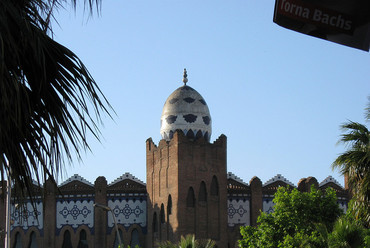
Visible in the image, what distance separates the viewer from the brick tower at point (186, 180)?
5034 cm

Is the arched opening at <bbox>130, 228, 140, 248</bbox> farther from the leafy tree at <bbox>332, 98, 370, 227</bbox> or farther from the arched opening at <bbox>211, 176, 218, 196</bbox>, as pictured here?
the leafy tree at <bbox>332, 98, 370, 227</bbox>

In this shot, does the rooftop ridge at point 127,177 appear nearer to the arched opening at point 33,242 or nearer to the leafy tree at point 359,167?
the arched opening at point 33,242

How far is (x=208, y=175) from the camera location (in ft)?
169

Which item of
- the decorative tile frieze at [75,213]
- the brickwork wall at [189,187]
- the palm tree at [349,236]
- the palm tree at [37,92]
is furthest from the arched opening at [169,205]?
the palm tree at [37,92]

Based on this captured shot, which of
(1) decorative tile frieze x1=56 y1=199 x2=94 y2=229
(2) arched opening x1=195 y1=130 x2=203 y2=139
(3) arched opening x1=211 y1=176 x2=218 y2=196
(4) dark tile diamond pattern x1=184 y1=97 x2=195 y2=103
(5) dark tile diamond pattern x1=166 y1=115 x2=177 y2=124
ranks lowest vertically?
(1) decorative tile frieze x1=56 y1=199 x2=94 y2=229

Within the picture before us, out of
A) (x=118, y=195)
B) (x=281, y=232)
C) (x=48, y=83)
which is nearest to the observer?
(x=48, y=83)

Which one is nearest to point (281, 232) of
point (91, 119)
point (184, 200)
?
point (184, 200)

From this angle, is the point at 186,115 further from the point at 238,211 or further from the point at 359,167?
the point at 359,167

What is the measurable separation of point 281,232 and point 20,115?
27656mm

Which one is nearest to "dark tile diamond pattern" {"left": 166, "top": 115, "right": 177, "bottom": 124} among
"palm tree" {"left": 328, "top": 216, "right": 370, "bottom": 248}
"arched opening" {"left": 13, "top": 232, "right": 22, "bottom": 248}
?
"arched opening" {"left": 13, "top": 232, "right": 22, "bottom": 248}

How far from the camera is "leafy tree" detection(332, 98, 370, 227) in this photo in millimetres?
18078

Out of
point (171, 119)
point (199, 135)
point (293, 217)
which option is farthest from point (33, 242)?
point (293, 217)

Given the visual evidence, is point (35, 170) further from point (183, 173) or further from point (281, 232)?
point (183, 173)

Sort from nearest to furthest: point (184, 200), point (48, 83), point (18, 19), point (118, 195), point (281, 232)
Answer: point (18, 19), point (48, 83), point (281, 232), point (184, 200), point (118, 195)
